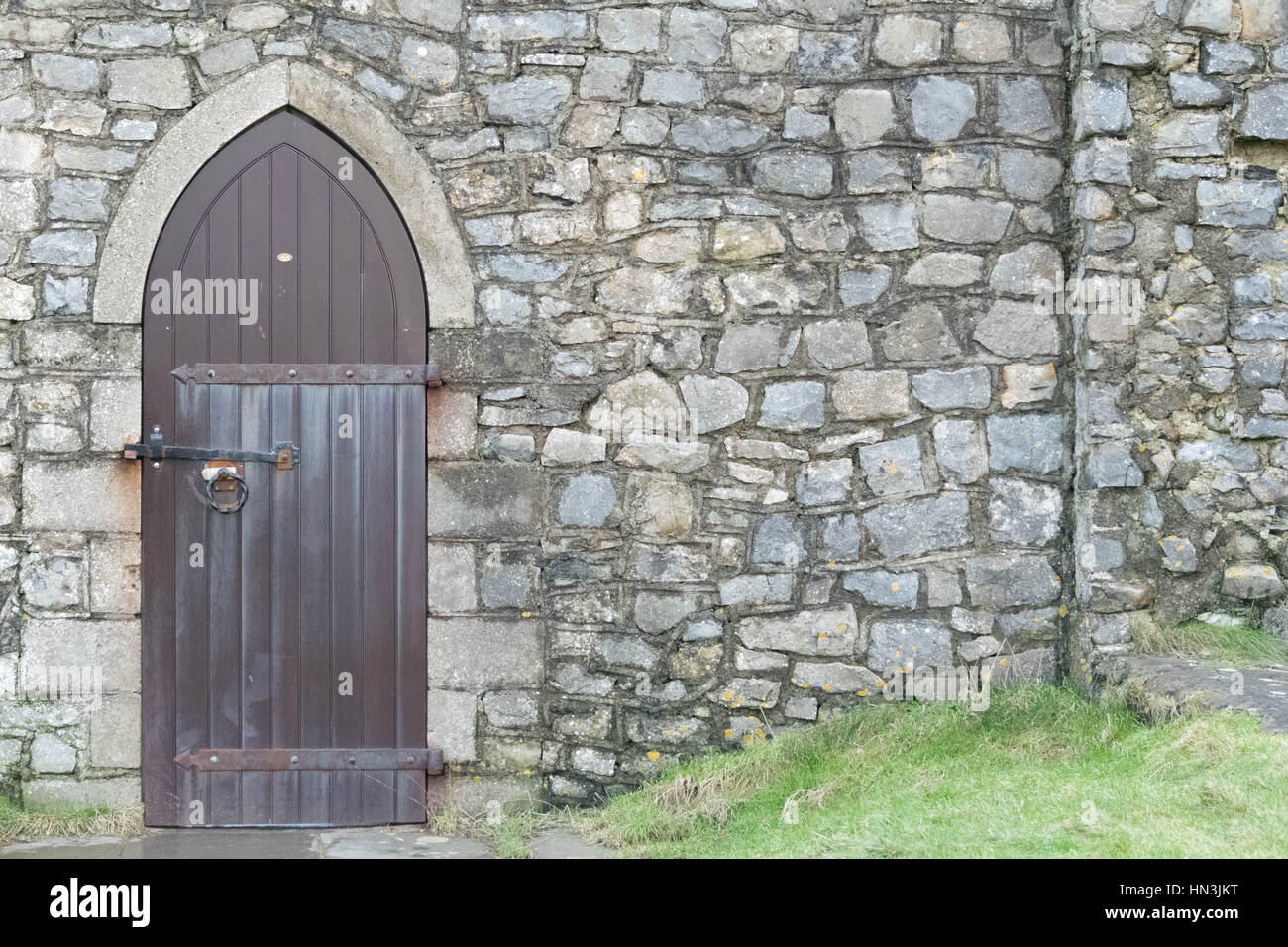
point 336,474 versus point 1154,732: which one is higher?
point 336,474

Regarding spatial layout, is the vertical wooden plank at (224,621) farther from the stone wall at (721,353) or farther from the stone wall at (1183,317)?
the stone wall at (1183,317)

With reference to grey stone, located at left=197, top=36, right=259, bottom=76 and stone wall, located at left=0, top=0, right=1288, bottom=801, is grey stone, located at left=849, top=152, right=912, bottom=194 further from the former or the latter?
grey stone, located at left=197, top=36, right=259, bottom=76

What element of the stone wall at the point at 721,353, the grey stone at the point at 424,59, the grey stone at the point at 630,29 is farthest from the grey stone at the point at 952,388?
the grey stone at the point at 424,59

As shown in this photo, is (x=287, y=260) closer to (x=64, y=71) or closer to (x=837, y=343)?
(x=64, y=71)

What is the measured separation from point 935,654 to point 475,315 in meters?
2.03

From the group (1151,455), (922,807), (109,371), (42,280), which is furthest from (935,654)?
(42,280)

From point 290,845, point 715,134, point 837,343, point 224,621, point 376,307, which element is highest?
point 715,134

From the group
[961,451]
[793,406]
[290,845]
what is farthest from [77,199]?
[961,451]

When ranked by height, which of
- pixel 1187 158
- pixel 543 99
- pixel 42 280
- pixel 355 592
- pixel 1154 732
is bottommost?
pixel 1154 732

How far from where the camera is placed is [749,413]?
3975 mm

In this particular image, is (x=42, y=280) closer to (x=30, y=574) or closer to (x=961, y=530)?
(x=30, y=574)

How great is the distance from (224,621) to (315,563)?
1.24 feet

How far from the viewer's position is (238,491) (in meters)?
3.96

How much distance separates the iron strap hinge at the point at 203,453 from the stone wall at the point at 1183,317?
110 inches
